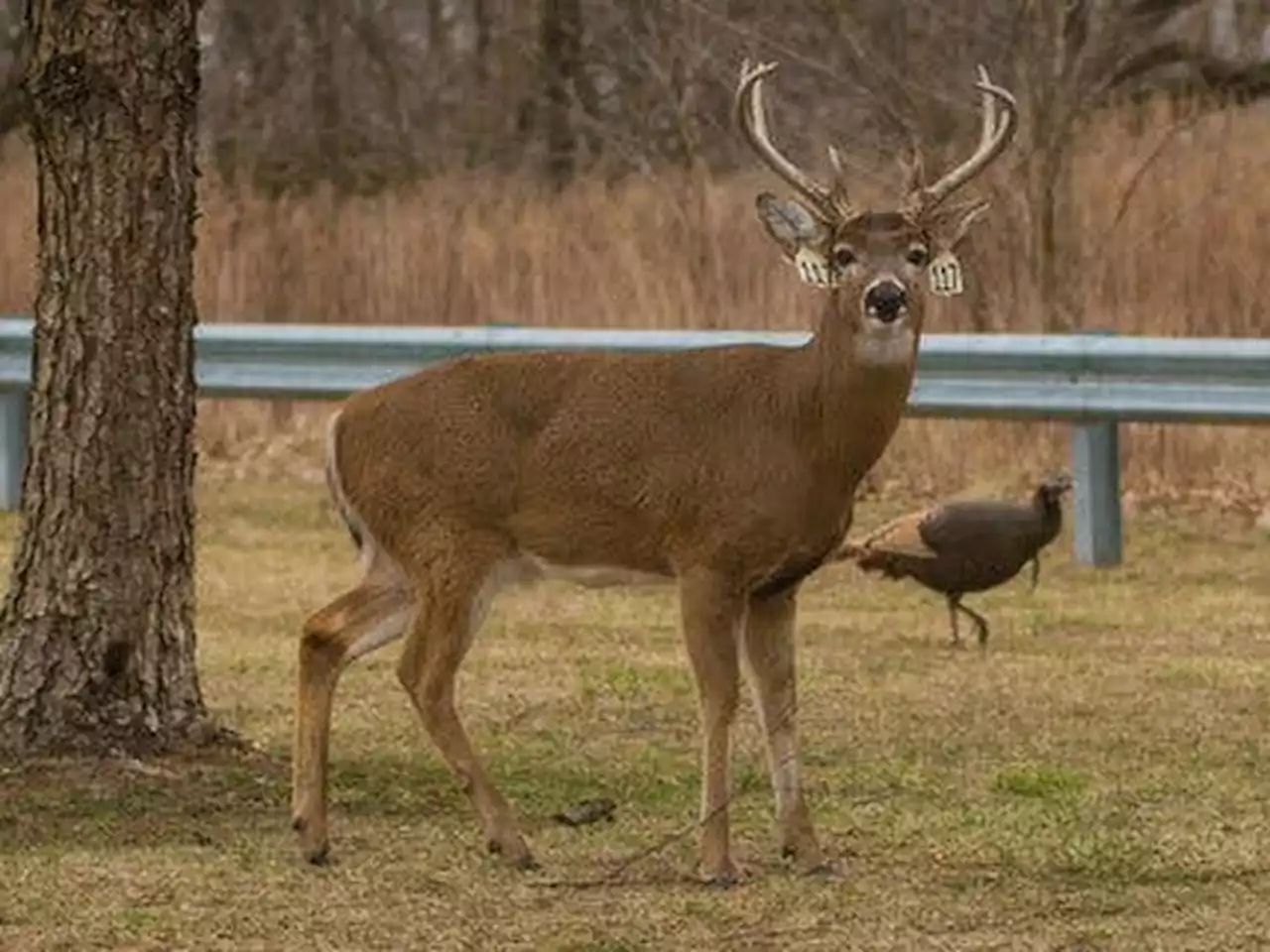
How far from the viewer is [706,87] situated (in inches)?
965

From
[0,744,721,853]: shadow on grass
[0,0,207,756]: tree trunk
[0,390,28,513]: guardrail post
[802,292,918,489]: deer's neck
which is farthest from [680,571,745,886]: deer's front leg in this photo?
[0,390,28,513]: guardrail post

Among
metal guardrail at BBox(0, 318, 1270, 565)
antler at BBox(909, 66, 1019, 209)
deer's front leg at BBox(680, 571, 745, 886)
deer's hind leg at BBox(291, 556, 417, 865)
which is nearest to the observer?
deer's front leg at BBox(680, 571, 745, 886)

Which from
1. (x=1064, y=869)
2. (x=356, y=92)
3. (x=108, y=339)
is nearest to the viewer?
(x=1064, y=869)

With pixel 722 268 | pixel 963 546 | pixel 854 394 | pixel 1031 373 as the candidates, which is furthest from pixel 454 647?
pixel 722 268

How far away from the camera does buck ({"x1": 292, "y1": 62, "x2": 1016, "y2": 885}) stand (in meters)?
9.99

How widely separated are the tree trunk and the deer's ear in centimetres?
186

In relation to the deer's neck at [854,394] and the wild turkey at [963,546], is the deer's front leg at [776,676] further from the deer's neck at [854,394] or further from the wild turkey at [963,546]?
the wild turkey at [963,546]

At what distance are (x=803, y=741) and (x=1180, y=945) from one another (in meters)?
3.17

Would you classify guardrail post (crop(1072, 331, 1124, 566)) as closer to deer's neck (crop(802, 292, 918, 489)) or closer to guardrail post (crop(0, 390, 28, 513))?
guardrail post (crop(0, 390, 28, 513))

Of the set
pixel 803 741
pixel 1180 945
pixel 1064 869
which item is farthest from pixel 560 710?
pixel 1180 945

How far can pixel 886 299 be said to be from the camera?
9836 millimetres

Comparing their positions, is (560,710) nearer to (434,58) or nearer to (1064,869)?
(1064,869)

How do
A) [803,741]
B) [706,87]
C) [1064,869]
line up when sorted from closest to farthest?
[1064,869], [803,741], [706,87]

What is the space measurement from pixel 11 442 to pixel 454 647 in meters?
9.28
